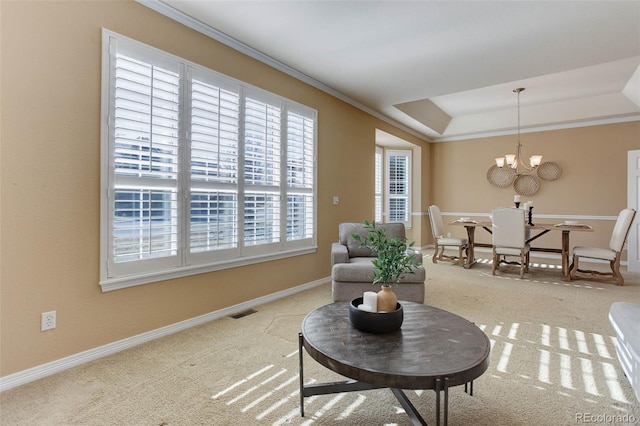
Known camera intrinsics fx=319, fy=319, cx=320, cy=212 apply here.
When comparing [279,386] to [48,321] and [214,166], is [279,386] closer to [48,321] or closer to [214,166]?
[48,321]

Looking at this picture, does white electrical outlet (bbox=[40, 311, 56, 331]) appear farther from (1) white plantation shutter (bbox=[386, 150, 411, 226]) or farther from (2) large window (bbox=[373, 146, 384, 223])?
(1) white plantation shutter (bbox=[386, 150, 411, 226])

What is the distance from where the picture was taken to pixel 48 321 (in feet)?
6.74

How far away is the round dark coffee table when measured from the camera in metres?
1.23

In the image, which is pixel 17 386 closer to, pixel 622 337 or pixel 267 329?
pixel 267 329

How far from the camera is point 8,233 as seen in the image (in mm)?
1898

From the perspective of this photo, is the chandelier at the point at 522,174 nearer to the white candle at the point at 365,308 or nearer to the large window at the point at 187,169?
the large window at the point at 187,169

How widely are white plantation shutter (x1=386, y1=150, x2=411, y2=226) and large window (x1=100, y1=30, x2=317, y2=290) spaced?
13.5ft

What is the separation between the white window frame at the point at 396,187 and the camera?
7527mm

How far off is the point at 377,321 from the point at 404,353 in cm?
22

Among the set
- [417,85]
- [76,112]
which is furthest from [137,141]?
[417,85]

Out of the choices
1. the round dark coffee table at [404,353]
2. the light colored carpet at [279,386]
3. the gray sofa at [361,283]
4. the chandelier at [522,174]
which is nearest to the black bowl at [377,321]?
the round dark coffee table at [404,353]

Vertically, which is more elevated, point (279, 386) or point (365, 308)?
point (365, 308)
